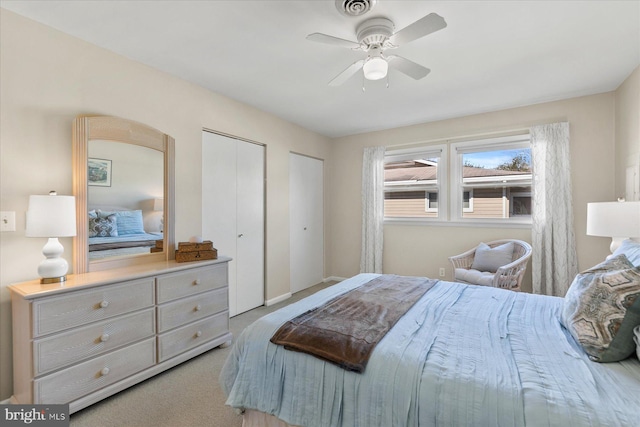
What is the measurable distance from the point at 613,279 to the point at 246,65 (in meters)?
2.90

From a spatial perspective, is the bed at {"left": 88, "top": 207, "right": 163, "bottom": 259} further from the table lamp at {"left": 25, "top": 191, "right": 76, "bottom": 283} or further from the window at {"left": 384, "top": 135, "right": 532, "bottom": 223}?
the window at {"left": 384, "top": 135, "right": 532, "bottom": 223}

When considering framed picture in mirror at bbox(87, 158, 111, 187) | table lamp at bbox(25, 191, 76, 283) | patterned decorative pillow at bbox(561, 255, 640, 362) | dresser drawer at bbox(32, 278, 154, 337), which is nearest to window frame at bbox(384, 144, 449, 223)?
patterned decorative pillow at bbox(561, 255, 640, 362)

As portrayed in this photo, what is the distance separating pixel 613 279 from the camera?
135 cm

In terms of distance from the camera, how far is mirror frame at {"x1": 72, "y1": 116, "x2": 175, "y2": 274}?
7.00ft

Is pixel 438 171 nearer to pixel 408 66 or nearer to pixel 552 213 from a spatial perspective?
pixel 552 213

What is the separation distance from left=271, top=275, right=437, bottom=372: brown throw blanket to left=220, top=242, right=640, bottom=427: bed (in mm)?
43

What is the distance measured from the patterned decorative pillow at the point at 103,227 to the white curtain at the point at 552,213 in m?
4.44

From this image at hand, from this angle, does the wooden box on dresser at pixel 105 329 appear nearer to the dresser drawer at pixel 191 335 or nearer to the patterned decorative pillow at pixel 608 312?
the dresser drawer at pixel 191 335

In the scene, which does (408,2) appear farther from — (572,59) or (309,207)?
(309,207)

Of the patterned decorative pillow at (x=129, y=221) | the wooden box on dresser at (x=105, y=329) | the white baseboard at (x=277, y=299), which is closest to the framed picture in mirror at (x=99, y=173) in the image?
the patterned decorative pillow at (x=129, y=221)

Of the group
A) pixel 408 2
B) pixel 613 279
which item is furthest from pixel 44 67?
pixel 613 279

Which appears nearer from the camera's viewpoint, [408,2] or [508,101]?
[408,2]

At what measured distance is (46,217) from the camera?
180 cm

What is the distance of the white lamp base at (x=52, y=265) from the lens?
183 cm
